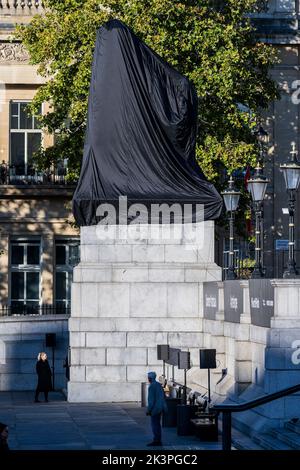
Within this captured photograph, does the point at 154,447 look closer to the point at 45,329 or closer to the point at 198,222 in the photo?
the point at 198,222

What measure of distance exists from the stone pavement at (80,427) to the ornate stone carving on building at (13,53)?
81.5ft

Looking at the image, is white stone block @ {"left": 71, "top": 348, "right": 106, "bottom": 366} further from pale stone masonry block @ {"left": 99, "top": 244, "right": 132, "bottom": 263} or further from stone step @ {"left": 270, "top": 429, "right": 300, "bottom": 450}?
stone step @ {"left": 270, "top": 429, "right": 300, "bottom": 450}

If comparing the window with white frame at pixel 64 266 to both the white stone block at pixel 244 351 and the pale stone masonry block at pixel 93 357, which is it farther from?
the white stone block at pixel 244 351

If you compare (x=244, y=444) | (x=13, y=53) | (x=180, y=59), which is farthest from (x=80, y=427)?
(x=13, y=53)

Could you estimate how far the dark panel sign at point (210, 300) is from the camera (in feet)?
125

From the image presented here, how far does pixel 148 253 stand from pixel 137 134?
3.26 metres

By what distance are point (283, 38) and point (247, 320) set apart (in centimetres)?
3185

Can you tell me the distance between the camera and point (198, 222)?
4019cm

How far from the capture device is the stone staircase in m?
27.8

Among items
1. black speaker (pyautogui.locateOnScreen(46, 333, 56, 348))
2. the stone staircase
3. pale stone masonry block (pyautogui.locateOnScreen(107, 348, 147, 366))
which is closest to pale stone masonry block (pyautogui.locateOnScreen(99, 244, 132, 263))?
pale stone masonry block (pyautogui.locateOnScreen(107, 348, 147, 366))

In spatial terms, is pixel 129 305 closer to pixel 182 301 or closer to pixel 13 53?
pixel 182 301

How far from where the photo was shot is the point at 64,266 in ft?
209

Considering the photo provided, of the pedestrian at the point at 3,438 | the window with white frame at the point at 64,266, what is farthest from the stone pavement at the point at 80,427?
the window with white frame at the point at 64,266
